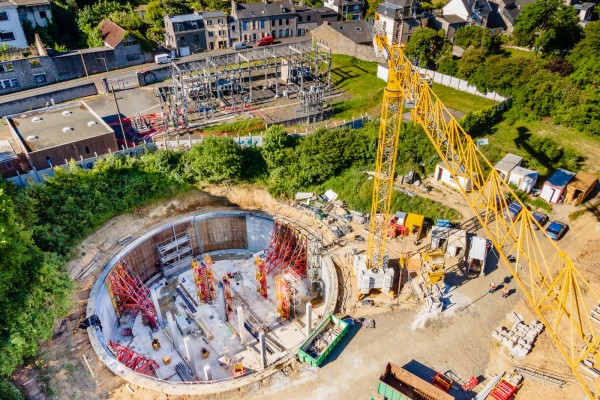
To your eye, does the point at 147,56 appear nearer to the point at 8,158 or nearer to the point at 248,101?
the point at 248,101

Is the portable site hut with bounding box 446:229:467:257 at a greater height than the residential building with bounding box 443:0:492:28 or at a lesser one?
lesser

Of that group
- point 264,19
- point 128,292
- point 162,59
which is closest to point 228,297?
point 128,292

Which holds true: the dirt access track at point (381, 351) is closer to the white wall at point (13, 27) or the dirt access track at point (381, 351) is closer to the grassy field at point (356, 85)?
the grassy field at point (356, 85)

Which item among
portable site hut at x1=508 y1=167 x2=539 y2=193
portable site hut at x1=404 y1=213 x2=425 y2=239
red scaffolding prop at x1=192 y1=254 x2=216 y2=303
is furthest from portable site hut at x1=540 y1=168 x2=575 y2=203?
red scaffolding prop at x1=192 y1=254 x2=216 y2=303

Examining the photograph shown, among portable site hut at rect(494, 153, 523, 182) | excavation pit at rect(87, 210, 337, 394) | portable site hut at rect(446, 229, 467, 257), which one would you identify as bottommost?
excavation pit at rect(87, 210, 337, 394)

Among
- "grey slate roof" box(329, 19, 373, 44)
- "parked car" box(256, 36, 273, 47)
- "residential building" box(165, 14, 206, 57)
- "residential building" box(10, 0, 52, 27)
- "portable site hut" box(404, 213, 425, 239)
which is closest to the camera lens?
"portable site hut" box(404, 213, 425, 239)

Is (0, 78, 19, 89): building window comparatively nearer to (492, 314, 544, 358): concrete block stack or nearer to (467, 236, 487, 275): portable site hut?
(467, 236, 487, 275): portable site hut

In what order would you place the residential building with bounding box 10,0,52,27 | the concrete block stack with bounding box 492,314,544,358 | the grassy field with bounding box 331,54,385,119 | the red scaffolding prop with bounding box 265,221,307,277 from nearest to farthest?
the concrete block stack with bounding box 492,314,544,358
the red scaffolding prop with bounding box 265,221,307,277
the grassy field with bounding box 331,54,385,119
the residential building with bounding box 10,0,52,27
